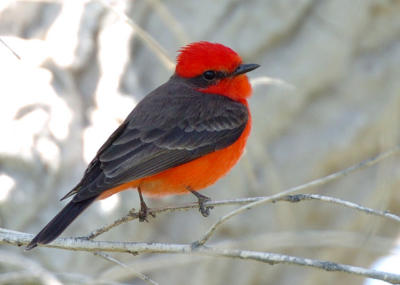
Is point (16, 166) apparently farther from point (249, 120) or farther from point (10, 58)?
point (249, 120)

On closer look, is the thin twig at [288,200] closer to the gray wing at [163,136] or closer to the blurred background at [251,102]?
the gray wing at [163,136]

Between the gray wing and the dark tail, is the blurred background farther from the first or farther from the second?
the dark tail

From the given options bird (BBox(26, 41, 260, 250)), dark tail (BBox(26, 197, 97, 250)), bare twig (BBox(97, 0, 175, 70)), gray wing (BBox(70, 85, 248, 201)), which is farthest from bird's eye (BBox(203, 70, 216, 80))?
dark tail (BBox(26, 197, 97, 250))

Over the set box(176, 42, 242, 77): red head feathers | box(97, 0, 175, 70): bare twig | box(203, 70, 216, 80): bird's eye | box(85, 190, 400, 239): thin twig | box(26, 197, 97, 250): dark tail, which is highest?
box(176, 42, 242, 77): red head feathers

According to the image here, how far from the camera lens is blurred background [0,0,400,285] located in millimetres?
6227

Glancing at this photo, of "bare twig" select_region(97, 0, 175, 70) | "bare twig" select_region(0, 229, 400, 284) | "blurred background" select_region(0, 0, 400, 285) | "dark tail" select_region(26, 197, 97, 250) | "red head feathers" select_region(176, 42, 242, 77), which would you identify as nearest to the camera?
"bare twig" select_region(0, 229, 400, 284)

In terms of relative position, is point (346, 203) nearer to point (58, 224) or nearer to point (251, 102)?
point (58, 224)

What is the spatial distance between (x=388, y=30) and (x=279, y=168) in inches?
64.6

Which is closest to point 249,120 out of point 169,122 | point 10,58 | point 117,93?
point 169,122

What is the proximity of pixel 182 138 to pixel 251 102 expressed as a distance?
247 centimetres

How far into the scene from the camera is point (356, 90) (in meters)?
6.94

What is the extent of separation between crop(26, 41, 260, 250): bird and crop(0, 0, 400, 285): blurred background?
5.60ft

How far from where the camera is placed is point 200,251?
317 centimetres

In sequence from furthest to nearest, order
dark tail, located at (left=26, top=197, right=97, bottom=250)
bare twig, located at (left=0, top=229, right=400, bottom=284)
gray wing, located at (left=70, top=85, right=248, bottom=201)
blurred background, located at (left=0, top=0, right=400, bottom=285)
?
1. blurred background, located at (left=0, top=0, right=400, bottom=285)
2. gray wing, located at (left=70, top=85, right=248, bottom=201)
3. dark tail, located at (left=26, top=197, right=97, bottom=250)
4. bare twig, located at (left=0, top=229, right=400, bottom=284)
